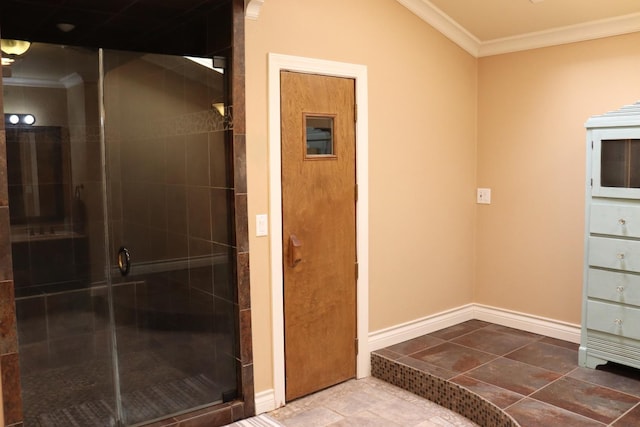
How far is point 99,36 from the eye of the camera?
3588 millimetres

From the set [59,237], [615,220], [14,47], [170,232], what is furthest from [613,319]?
[14,47]

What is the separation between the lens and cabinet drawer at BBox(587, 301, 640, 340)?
3.31 metres

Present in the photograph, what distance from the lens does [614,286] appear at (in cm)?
338

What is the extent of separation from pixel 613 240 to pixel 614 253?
8 cm

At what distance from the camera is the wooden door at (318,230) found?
3.35 meters

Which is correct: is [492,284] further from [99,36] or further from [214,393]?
[99,36]

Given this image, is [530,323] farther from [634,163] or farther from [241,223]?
[241,223]

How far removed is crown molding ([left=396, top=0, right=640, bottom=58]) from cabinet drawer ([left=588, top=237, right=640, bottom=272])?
4.55 feet

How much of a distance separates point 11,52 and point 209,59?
955 mm

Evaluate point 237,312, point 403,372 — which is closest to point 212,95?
point 237,312

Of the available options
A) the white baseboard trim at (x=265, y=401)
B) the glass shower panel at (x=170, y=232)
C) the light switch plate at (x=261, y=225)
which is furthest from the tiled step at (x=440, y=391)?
the light switch plate at (x=261, y=225)

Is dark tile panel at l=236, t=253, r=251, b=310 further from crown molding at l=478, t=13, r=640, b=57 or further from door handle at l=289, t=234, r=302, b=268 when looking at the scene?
crown molding at l=478, t=13, r=640, b=57

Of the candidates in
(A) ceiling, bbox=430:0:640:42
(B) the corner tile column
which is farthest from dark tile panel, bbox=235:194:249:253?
(A) ceiling, bbox=430:0:640:42

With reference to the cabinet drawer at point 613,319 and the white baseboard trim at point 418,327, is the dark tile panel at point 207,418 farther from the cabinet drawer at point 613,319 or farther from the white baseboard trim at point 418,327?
the cabinet drawer at point 613,319
